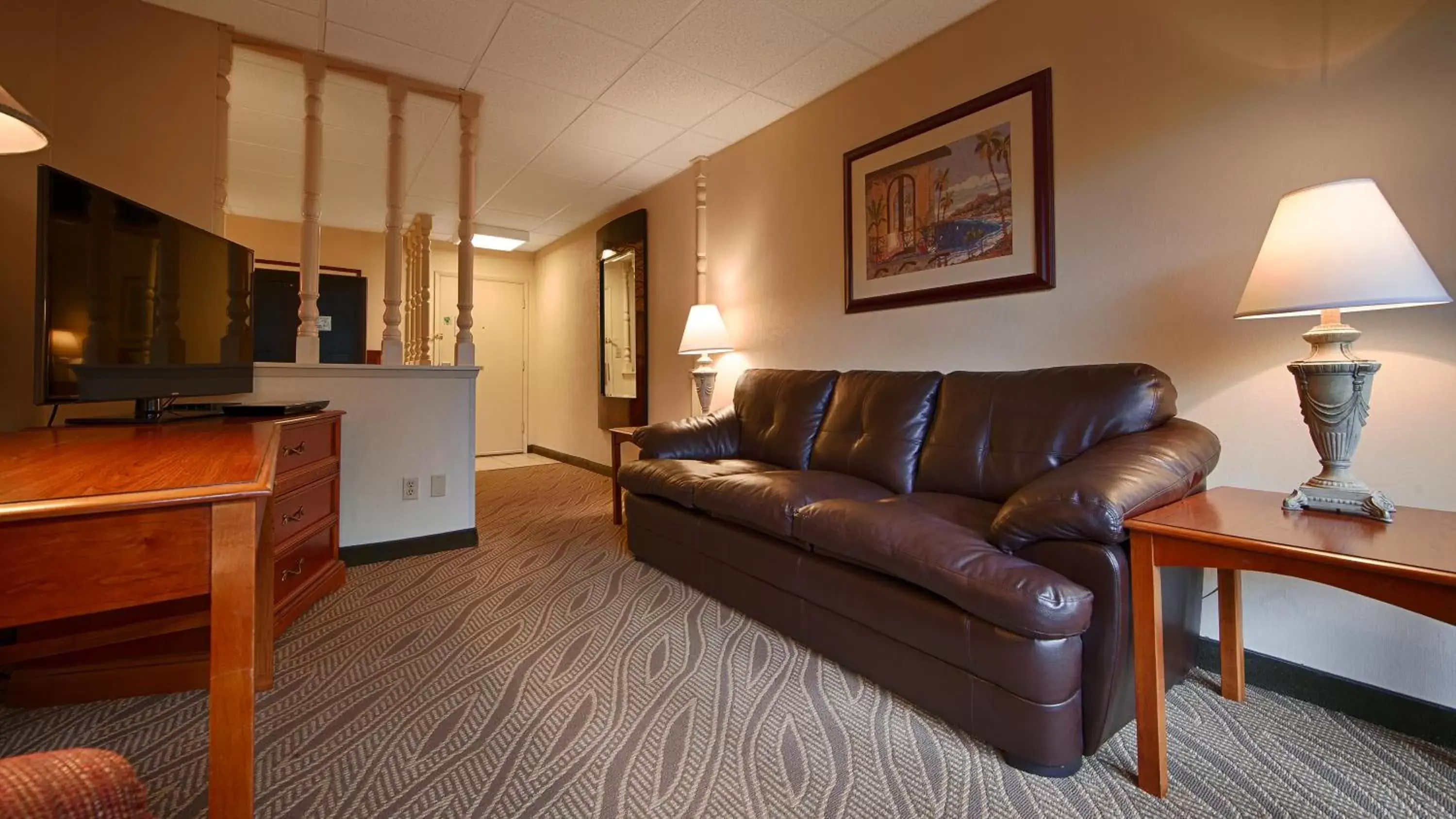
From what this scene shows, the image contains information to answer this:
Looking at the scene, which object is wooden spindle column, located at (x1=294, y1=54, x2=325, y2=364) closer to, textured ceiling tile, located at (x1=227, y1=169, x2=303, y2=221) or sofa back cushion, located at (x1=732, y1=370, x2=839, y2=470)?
textured ceiling tile, located at (x1=227, y1=169, x2=303, y2=221)

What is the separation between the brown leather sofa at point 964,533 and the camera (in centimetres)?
129

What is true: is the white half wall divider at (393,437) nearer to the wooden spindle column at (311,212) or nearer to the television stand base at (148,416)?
the wooden spindle column at (311,212)

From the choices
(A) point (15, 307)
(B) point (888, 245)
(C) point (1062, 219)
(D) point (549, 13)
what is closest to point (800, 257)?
(B) point (888, 245)

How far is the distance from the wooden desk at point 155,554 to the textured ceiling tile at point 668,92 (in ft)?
8.61

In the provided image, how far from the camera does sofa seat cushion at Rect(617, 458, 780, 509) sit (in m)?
2.45

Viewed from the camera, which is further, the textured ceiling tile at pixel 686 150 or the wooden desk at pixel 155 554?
the textured ceiling tile at pixel 686 150

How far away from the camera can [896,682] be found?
1.58 meters

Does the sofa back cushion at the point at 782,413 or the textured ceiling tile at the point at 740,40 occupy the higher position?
the textured ceiling tile at the point at 740,40

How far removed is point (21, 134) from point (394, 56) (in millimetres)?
1931

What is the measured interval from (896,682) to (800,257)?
236 cm

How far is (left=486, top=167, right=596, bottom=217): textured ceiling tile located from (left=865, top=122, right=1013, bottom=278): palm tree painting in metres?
2.60

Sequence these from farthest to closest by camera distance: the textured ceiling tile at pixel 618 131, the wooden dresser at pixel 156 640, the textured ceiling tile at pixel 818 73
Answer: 1. the textured ceiling tile at pixel 618 131
2. the textured ceiling tile at pixel 818 73
3. the wooden dresser at pixel 156 640

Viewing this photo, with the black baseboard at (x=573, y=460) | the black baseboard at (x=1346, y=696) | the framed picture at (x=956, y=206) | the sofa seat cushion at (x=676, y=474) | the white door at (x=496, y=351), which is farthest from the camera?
the white door at (x=496, y=351)

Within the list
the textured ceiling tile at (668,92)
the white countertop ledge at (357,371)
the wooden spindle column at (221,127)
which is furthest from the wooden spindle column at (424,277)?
the textured ceiling tile at (668,92)
